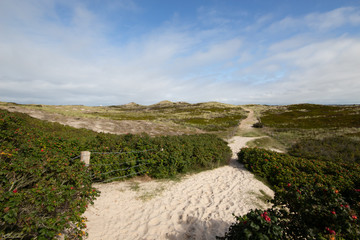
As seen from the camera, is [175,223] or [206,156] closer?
[175,223]

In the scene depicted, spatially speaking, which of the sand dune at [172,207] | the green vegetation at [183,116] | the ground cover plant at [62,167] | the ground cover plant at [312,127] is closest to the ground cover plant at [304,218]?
the sand dune at [172,207]

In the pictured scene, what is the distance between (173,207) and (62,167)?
→ 3.89m

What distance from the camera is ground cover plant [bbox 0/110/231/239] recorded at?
281cm

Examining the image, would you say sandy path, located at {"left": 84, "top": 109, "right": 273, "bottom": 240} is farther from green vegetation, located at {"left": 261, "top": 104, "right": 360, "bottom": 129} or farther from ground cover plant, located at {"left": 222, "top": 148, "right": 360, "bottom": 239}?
green vegetation, located at {"left": 261, "top": 104, "right": 360, "bottom": 129}

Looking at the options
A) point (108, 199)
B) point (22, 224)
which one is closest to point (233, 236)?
point (22, 224)

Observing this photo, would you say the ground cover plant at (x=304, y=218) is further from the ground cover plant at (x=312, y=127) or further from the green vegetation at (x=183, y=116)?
the green vegetation at (x=183, y=116)

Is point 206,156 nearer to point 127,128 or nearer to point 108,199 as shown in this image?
point 108,199

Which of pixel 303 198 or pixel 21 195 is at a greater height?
pixel 21 195

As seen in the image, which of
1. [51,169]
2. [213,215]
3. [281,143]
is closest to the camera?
[51,169]

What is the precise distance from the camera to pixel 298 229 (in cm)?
308

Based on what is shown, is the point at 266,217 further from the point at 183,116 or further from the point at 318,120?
the point at 183,116

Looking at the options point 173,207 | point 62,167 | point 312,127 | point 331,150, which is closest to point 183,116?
point 312,127

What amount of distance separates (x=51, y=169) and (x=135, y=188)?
147 inches

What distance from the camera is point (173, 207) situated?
597 cm
